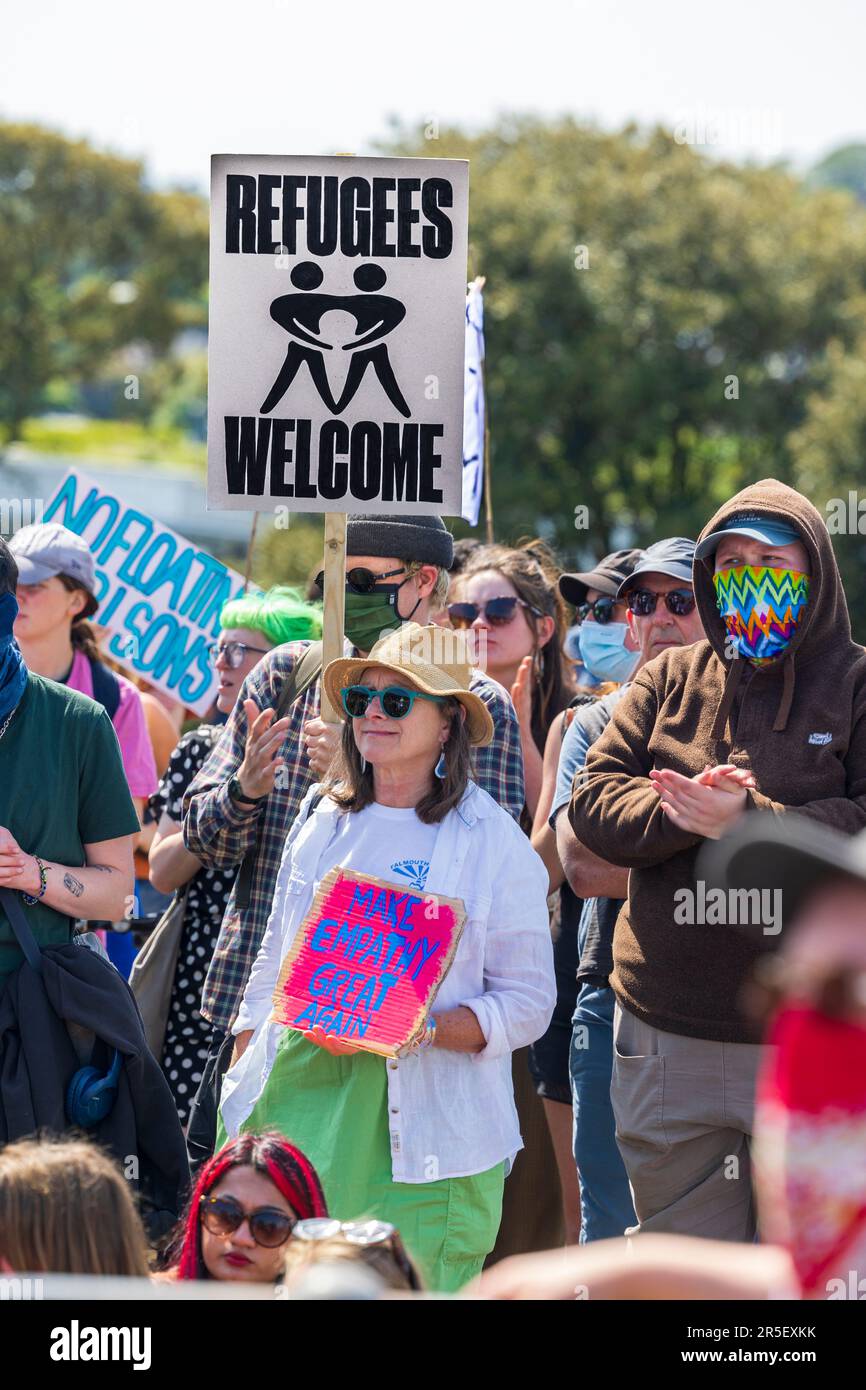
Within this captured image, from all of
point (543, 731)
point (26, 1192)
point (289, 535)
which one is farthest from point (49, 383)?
point (26, 1192)

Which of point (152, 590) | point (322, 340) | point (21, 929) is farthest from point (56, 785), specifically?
point (152, 590)

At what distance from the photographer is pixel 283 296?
4.35 metres

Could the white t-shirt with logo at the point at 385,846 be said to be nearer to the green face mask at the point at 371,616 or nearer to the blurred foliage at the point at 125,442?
the green face mask at the point at 371,616

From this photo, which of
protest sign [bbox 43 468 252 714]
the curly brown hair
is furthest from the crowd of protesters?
protest sign [bbox 43 468 252 714]

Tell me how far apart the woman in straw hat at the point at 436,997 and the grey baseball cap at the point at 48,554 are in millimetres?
1656

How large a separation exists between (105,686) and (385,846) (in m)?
2.05

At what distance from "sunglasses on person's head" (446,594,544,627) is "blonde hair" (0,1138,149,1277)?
11.1 feet

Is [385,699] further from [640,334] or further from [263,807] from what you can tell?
[640,334]

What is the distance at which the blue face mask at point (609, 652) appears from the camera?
5766 millimetres

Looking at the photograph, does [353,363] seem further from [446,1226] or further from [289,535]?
[289,535]

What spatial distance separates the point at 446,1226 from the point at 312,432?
1830 millimetres

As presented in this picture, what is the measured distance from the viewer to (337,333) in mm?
4332

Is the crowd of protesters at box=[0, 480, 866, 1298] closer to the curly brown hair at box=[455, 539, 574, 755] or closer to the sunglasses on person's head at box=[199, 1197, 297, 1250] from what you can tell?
the sunglasses on person's head at box=[199, 1197, 297, 1250]

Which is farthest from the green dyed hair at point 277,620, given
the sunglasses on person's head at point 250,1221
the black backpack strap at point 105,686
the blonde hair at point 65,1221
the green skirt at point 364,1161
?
the blonde hair at point 65,1221
